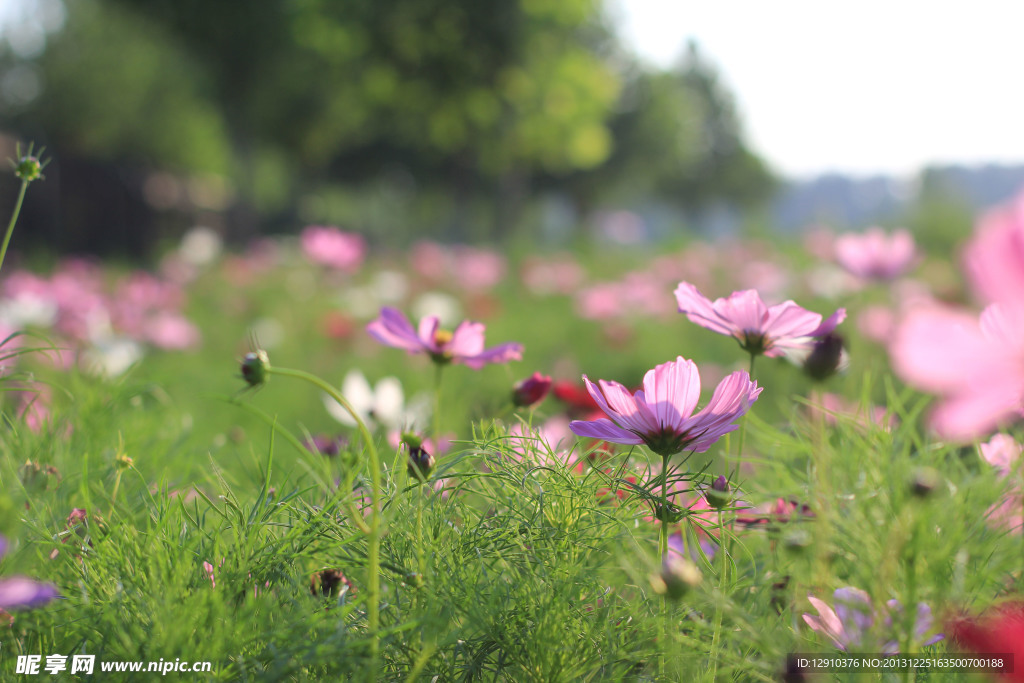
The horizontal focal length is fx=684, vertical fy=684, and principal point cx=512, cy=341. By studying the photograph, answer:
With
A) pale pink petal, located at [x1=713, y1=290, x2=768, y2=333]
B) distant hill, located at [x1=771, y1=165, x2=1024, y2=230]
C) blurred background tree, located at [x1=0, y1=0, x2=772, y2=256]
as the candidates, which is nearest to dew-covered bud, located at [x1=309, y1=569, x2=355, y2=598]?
pale pink petal, located at [x1=713, y1=290, x2=768, y2=333]

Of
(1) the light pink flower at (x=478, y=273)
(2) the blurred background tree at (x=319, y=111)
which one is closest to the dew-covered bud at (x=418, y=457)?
(1) the light pink flower at (x=478, y=273)

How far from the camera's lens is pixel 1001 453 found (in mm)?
541

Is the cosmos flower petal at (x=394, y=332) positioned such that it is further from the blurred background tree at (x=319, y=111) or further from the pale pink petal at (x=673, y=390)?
the blurred background tree at (x=319, y=111)


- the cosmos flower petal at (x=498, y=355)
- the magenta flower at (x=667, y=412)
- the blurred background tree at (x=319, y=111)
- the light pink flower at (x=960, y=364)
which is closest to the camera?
the light pink flower at (x=960, y=364)

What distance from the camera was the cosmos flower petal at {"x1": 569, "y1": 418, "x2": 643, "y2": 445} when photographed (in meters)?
0.48

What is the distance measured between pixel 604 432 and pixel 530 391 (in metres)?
0.19

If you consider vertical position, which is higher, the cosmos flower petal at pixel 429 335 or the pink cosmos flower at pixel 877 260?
the pink cosmos flower at pixel 877 260

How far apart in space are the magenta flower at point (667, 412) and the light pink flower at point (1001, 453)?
0.66 ft

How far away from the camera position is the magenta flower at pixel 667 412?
1.58 feet

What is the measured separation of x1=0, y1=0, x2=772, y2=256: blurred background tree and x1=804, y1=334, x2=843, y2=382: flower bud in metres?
8.02

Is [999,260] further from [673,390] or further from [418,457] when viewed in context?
[418,457]

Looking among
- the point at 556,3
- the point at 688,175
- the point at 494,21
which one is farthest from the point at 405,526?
the point at 688,175

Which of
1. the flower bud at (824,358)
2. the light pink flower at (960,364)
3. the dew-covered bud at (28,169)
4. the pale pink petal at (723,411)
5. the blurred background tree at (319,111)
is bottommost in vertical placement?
the light pink flower at (960,364)

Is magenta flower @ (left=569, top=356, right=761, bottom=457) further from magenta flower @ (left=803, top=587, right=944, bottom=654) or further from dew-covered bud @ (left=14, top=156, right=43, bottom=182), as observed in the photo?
dew-covered bud @ (left=14, top=156, right=43, bottom=182)
